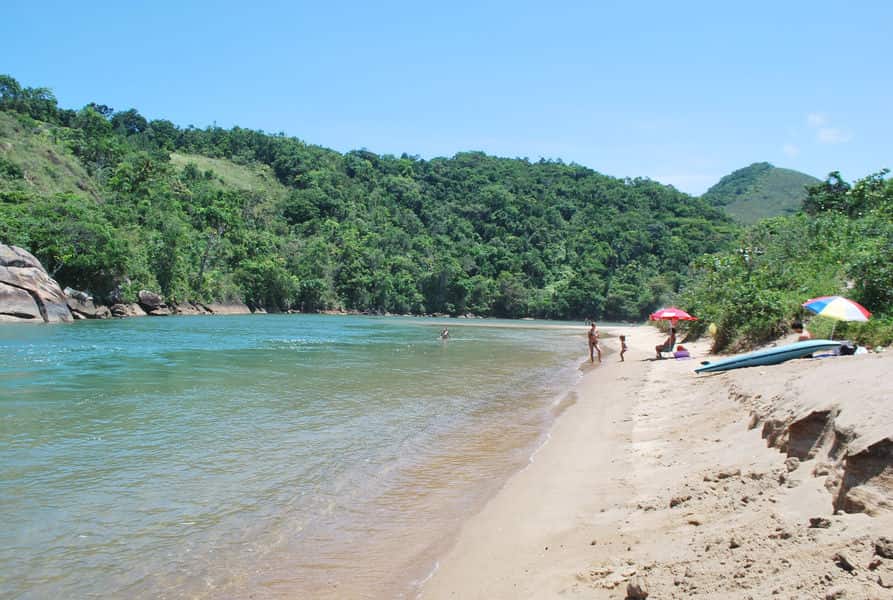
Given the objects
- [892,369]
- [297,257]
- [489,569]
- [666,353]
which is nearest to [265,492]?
[489,569]

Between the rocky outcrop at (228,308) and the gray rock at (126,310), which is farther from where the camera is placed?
the rocky outcrop at (228,308)

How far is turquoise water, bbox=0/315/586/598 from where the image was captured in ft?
19.3

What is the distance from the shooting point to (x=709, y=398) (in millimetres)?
11820

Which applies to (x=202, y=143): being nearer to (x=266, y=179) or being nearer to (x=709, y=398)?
(x=266, y=179)

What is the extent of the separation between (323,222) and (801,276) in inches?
4296

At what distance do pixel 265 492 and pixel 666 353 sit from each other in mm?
21437

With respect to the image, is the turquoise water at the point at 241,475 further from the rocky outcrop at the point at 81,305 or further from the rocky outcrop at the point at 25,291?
the rocky outcrop at the point at 81,305

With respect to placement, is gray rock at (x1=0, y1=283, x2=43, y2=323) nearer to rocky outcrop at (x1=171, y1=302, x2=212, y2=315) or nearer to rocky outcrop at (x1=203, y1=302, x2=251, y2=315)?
rocky outcrop at (x1=171, y1=302, x2=212, y2=315)

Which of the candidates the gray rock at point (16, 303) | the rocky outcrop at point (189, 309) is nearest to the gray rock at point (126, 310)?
the rocky outcrop at point (189, 309)

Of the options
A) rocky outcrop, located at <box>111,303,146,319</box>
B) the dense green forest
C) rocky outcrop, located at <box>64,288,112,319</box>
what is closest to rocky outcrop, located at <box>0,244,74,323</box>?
rocky outcrop, located at <box>64,288,112,319</box>

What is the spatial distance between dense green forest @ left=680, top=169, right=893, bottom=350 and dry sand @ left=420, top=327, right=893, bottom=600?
30.7 ft

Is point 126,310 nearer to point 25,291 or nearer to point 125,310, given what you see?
point 125,310

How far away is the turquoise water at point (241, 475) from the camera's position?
5.88 metres

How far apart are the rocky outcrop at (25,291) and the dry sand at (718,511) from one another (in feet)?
152
